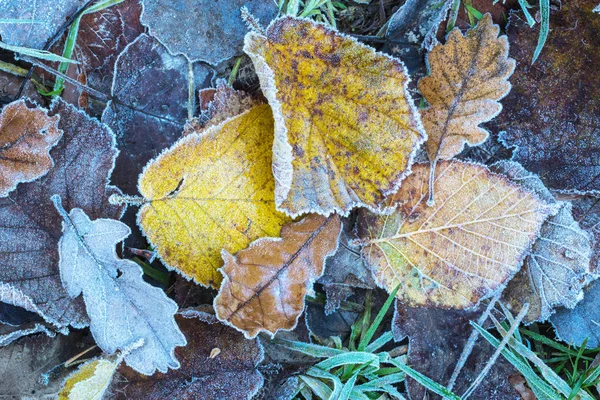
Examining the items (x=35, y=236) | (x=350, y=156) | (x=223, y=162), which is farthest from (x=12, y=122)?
(x=350, y=156)

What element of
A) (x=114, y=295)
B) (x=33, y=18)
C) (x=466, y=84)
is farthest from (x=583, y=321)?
(x=33, y=18)

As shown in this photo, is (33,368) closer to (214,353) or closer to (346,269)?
(214,353)

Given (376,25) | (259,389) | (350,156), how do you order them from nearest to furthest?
1. (350,156)
2. (259,389)
3. (376,25)

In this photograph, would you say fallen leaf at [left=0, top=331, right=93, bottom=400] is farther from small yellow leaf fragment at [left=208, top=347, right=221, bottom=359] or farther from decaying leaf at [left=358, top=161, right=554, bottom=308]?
decaying leaf at [left=358, top=161, right=554, bottom=308]

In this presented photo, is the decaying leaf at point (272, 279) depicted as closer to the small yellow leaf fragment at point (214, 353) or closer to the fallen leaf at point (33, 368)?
the small yellow leaf fragment at point (214, 353)

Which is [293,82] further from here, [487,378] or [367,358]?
[487,378]

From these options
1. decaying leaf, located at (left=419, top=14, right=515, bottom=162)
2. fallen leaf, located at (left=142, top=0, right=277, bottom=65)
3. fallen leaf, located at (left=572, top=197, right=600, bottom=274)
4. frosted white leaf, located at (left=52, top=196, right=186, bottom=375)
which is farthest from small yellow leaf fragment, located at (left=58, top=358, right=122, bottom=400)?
fallen leaf, located at (left=572, top=197, right=600, bottom=274)
